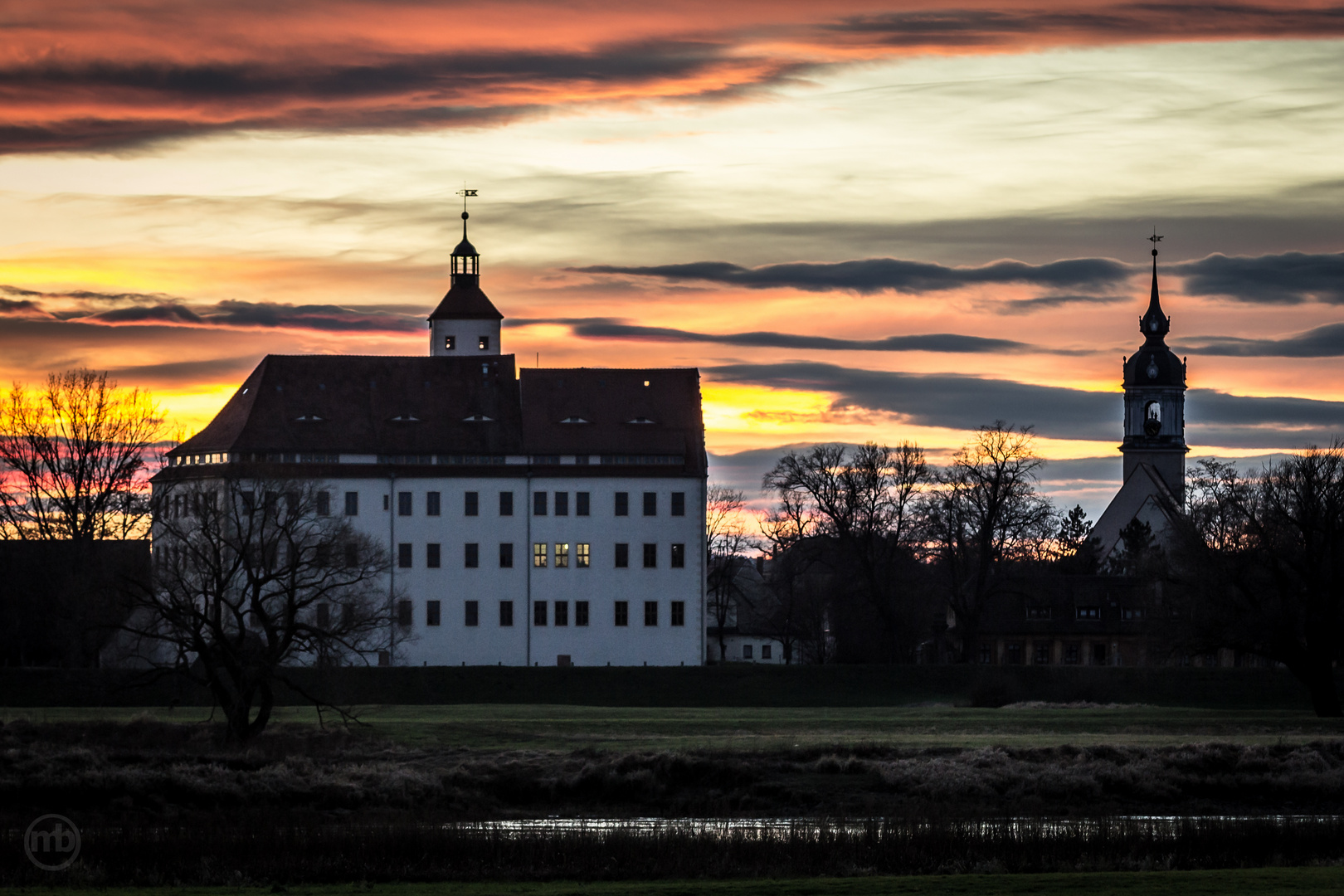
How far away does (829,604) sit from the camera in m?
103

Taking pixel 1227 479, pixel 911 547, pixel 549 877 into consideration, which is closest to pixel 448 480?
pixel 911 547

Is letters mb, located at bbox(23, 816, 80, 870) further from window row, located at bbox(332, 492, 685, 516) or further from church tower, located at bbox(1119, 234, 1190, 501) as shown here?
church tower, located at bbox(1119, 234, 1190, 501)

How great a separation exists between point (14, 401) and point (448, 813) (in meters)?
57.2

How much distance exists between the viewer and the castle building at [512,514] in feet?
294

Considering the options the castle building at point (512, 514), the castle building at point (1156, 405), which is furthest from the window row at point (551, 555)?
the castle building at point (1156, 405)

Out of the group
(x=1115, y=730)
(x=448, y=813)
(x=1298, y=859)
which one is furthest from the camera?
(x=1115, y=730)

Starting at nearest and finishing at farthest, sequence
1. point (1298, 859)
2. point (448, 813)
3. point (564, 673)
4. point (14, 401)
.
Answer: point (1298, 859) → point (448, 813) → point (564, 673) → point (14, 401)

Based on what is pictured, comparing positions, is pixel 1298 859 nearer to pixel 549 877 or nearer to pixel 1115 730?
pixel 549 877

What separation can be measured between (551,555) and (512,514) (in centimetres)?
285

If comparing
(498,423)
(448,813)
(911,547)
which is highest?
(498,423)

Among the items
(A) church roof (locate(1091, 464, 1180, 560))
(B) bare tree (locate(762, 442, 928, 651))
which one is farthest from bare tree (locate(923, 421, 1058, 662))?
(A) church roof (locate(1091, 464, 1180, 560))

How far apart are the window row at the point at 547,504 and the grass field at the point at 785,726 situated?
27.9m

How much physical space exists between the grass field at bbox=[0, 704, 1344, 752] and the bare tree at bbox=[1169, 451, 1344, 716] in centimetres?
220

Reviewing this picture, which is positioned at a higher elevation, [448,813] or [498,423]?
[498,423]
